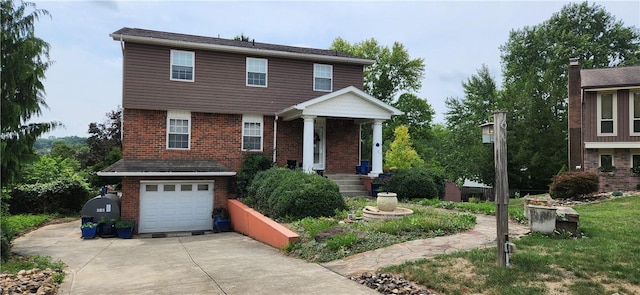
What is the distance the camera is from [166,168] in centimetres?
1588

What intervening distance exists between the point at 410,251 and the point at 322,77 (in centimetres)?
1268

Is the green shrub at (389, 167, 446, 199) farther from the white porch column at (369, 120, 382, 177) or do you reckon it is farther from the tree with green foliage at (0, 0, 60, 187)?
A: the tree with green foliage at (0, 0, 60, 187)

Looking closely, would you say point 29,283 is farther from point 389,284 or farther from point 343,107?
point 343,107

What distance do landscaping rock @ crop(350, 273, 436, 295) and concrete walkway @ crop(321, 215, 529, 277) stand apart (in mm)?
313

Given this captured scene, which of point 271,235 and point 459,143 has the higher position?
point 459,143

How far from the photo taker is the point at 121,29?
1727cm

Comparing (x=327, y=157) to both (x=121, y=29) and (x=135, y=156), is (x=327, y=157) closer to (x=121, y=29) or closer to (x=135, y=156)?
(x=135, y=156)

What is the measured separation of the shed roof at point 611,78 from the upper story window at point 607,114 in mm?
695

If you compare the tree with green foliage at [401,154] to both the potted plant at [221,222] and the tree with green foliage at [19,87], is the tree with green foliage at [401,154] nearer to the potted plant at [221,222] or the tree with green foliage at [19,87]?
the potted plant at [221,222]

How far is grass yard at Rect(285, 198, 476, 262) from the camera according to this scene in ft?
27.5

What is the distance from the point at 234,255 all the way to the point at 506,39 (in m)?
41.2

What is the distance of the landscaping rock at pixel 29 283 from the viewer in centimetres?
627

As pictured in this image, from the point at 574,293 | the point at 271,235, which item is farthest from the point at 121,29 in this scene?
the point at 574,293

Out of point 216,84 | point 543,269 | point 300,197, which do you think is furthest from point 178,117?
point 543,269
